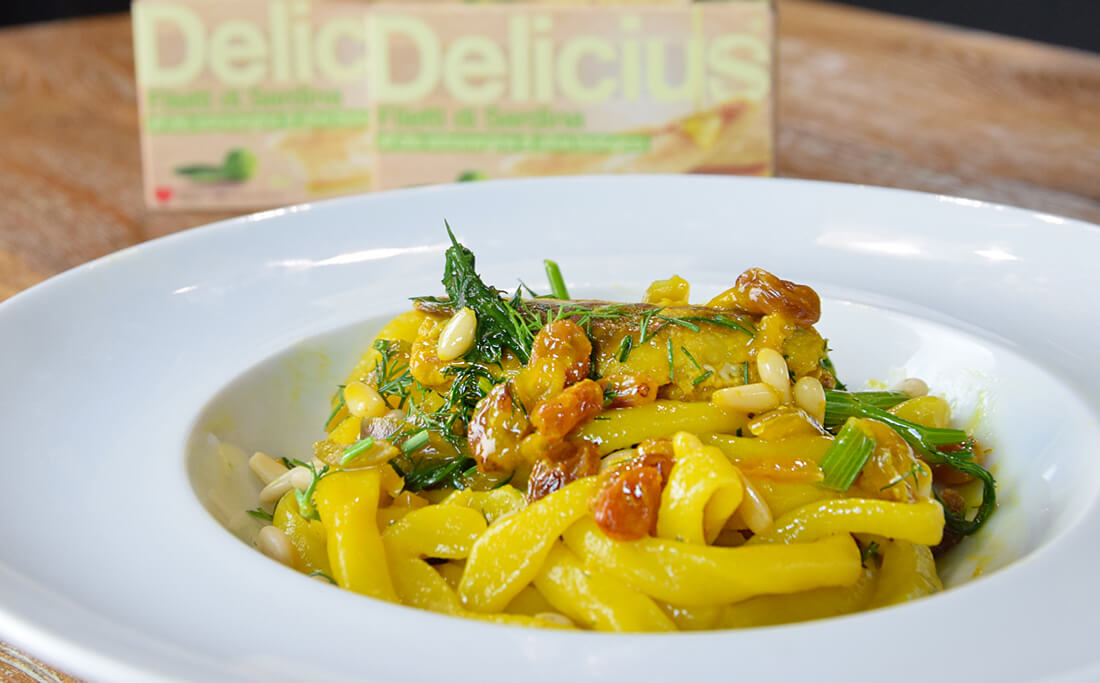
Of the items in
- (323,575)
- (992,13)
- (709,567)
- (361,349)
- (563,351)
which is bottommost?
(323,575)

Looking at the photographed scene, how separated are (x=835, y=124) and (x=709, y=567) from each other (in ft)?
9.46

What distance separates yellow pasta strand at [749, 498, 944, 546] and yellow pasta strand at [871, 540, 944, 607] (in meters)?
0.05

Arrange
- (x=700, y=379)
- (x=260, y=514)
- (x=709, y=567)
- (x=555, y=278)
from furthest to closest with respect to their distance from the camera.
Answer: (x=555, y=278) < (x=260, y=514) < (x=700, y=379) < (x=709, y=567)

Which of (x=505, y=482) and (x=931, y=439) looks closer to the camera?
(x=505, y=482)

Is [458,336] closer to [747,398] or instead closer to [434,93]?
[747,398]

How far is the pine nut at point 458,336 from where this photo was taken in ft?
5.71

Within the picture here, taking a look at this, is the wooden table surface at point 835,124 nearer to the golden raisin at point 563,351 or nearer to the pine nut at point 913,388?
the pine nut at point 913,388

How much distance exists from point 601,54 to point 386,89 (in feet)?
2.27

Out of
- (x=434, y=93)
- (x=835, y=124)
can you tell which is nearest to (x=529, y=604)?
(x=434, y=93)

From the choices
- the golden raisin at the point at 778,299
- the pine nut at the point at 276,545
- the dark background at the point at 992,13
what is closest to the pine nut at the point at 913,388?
the golden raisin at the point at 778,299

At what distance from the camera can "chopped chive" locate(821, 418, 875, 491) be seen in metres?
1.56

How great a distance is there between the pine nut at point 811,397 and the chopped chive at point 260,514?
0.91 meters

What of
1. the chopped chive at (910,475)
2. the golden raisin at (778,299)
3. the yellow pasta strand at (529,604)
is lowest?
the yellow pasta strand at (529,604)

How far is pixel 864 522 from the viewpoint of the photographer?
1509mm
